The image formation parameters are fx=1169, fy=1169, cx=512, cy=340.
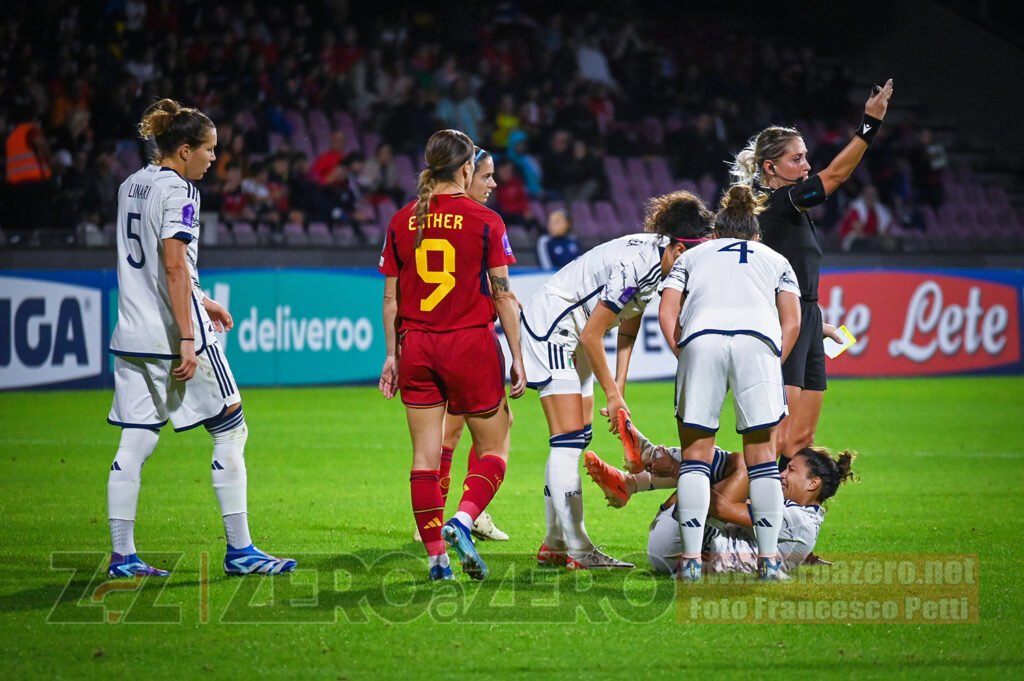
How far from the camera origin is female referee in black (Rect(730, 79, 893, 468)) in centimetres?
612

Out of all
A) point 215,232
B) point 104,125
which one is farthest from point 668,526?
point 104,125

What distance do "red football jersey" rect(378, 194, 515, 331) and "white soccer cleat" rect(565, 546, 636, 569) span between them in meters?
1.31

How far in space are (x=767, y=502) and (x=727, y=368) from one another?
621 mm

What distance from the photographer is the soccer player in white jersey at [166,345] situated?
5.26m

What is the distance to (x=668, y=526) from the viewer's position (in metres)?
5.42

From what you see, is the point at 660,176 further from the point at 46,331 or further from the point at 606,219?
the point at 46,331

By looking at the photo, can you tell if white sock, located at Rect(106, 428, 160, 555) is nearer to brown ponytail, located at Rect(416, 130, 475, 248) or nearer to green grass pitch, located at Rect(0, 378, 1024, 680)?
green grass pitch, located at Rect(0, 378, 1024, 680)

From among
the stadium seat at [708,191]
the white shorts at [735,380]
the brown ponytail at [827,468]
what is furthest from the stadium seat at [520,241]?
the white shorts at [735,380]

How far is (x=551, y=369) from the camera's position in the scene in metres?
5.81

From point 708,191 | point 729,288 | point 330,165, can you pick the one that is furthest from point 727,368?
point 708,191

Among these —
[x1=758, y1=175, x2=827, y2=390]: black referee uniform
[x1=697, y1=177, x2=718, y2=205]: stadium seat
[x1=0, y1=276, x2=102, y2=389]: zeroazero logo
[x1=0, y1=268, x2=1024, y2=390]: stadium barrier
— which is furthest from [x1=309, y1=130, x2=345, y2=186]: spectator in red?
[x1=758, y1=175, x2=827, y2=390]: black referee uniform

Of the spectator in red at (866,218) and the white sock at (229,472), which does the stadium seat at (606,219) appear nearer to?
the spectator in red at (866,218)

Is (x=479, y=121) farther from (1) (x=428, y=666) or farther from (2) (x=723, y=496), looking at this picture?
(1) (x=428, y=666)

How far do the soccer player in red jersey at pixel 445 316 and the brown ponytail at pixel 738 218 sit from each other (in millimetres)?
1000
